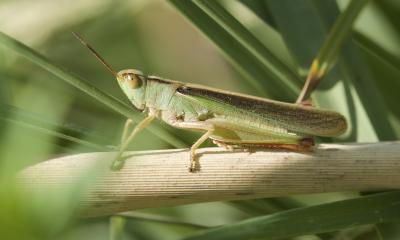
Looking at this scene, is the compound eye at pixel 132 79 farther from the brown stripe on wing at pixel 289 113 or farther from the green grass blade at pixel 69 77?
the green grass blade at pixel 69 77

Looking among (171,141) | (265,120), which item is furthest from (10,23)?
(171,141)

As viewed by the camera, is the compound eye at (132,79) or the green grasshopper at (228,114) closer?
the green grasshopper at (228,114)

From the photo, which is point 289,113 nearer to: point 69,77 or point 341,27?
point 341,27

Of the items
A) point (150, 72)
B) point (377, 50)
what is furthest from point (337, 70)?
point (150, 72)

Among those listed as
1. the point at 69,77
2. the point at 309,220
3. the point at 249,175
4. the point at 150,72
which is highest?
the point at 150,72

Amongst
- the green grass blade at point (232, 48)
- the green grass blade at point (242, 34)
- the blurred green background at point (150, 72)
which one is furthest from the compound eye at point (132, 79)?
the green grass blade at point (242, 34)

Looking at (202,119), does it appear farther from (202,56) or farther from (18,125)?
(202,56)

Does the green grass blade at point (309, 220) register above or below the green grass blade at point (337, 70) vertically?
below
